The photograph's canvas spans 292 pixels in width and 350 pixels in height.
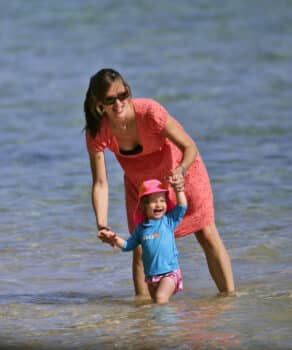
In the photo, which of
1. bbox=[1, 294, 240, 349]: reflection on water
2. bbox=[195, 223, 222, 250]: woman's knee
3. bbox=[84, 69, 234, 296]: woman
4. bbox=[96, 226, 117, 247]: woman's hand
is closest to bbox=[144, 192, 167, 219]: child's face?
bbox=[84, 69, 234, 296]: woman

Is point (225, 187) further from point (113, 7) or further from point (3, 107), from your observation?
point (113, 7)

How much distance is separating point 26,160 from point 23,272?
3962 mm

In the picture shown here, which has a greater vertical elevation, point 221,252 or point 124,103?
point 124,103

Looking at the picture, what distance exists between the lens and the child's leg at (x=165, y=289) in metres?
6.27

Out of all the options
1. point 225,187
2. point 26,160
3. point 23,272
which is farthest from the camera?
point 26,160

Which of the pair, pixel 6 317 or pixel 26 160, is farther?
pixel 26 160

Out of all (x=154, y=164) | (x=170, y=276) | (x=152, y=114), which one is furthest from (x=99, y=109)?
(x=170, y=276)

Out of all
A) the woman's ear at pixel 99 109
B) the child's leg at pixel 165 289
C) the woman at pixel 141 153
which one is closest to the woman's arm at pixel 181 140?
the woman at pixel 141 153

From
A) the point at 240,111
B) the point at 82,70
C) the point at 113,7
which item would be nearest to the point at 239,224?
the point at 240,111

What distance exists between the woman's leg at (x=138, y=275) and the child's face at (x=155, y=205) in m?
0.43

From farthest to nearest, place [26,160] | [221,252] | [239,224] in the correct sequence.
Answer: [26,160] < [239,224] < [221,252]

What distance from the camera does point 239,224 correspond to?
851 centimetres

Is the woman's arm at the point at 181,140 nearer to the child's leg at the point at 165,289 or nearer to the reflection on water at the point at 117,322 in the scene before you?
the child's leg at the point at 165,289

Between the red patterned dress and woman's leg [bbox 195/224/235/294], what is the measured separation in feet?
0.25
